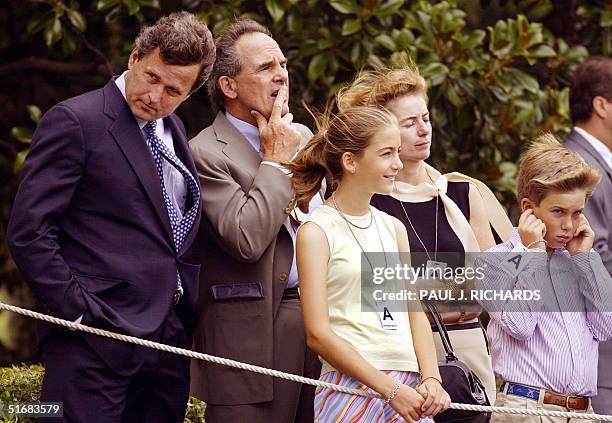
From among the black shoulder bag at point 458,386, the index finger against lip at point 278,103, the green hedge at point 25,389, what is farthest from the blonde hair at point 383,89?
the green hedge at point 25,389

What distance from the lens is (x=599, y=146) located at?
17.6 feet

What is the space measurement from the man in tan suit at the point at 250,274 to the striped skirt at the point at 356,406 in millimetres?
407

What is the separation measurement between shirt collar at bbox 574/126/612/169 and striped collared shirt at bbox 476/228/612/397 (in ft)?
4.14

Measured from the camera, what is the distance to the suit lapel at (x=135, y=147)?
383cm

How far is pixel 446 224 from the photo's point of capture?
4.44m

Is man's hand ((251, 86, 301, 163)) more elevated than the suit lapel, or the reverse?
the suit lapel

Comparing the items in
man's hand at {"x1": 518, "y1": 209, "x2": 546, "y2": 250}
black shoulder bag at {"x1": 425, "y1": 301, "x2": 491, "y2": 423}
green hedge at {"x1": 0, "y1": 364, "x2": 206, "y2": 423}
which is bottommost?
green hedge at {"x1": 0, "y1": 364, "x2": 206, "y2": 423}

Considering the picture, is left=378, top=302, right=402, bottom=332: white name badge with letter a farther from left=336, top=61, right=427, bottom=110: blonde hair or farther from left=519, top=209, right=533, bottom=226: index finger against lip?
left=336, top=61, right=427, bottom=110: blonde hair

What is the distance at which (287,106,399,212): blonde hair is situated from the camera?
13.1ft

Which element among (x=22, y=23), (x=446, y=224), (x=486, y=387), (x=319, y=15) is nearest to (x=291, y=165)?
(x=446, y=224)

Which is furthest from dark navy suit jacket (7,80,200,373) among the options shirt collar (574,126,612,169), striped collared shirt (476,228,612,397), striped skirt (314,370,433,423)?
shirt collar (574,126,612,169)

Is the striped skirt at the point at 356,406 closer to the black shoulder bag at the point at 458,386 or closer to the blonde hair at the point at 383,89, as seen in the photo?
the black shoulder bag at the point at 458,386

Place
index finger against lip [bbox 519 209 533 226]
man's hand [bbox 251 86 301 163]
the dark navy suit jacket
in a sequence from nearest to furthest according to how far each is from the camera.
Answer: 1. the dark navy suit jacket
2. index finger against lip [bbox 519 209 533 226]
3. man's hand [bbox 251 86 301 163]

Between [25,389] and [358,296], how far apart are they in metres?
1.64
